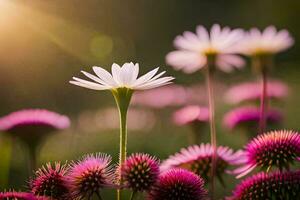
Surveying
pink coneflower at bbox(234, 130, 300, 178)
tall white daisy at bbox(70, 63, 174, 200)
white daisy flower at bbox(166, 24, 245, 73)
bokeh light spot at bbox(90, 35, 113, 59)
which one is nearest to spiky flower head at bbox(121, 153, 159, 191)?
tall white daisy at bbox(70, 63, 174, 200)

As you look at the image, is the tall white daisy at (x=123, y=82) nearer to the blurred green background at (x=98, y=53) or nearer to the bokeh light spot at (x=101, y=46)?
the blurred green background at (x=98, y=53)

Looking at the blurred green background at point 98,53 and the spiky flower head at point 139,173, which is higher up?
the blurred green background at point 98,53

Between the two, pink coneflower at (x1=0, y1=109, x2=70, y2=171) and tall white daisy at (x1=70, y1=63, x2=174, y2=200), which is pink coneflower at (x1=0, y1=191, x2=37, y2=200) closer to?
tall white daisy at (x1=70, y1=63, x2=174, y2=200)

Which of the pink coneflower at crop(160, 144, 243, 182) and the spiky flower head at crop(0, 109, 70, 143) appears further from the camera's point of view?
the spiky flower head at crop(0, 109, 70, 143)

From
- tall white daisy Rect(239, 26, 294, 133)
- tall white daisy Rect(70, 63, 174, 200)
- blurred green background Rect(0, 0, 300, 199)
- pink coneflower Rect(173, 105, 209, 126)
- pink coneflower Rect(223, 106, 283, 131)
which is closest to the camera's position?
tall white daisy Rect(70, 63, 174, 200)

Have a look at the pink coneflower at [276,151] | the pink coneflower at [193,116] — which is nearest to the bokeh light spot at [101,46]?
the pink coneflower at [193,116]

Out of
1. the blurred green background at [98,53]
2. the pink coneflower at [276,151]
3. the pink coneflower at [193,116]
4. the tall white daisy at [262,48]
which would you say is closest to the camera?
the pink coneflower at [276,151]
